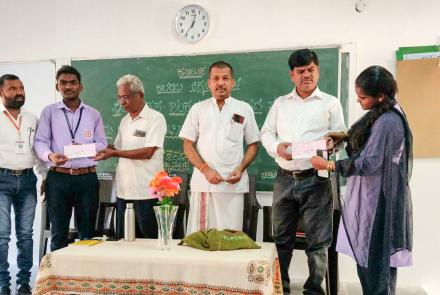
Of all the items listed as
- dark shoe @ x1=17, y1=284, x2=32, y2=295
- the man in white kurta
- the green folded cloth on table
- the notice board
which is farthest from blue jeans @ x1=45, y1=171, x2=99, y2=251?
the notice board

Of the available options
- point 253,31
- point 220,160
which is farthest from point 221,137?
point 253,31

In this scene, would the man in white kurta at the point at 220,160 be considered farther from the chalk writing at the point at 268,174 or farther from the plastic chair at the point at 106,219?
the plastic chair at the point at 106,219

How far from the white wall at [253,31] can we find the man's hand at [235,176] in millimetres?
1369

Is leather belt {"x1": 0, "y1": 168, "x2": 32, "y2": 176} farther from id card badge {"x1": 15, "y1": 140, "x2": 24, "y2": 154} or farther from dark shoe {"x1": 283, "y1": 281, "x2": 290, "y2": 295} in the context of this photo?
dark shoe {"x1": 283, "y1": 281, "x2": 290, "y2": 295}

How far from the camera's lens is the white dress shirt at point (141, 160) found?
9.87ft

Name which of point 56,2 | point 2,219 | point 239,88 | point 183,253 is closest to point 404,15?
point 239,88

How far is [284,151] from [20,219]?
6.67ft

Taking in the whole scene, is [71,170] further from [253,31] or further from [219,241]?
[253,31]

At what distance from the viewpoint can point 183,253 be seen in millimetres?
2006

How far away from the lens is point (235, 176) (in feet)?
9.07

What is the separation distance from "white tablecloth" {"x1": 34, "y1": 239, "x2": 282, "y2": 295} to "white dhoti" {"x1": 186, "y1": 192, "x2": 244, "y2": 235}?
0.77 metres

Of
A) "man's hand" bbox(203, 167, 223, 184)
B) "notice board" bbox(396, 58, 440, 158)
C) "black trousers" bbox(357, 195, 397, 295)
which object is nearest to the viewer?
"black trousers" bbox(357, 195, 397, 295)

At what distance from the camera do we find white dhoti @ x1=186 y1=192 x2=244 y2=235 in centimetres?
283

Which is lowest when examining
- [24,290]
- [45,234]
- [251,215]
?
[24,290]
